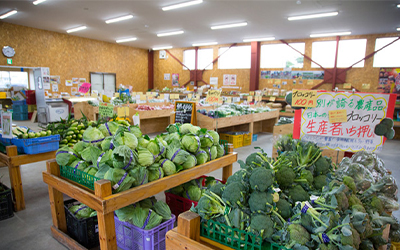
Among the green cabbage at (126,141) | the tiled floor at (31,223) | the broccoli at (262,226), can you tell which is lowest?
the tiled floor at (31,223)

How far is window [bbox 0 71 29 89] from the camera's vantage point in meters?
10.6

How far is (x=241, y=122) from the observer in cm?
664

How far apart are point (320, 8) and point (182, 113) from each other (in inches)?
207

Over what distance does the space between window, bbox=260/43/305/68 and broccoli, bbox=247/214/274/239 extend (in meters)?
11.4

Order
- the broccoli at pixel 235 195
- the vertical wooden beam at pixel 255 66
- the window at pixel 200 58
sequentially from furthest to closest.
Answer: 1. the window at pixel 200 58
2. the vertical wooden beam at pixel 255 66
3. the broccoli at pixel 235 195

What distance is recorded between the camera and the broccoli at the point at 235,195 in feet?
3.78

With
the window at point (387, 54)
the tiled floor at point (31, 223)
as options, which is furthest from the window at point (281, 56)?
the tiled floor at point (31, 223)

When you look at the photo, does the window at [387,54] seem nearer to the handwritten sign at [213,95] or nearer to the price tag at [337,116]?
the handwritten sign at [213,95]

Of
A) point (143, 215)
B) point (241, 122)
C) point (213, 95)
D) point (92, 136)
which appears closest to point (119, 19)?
point (213, 95)

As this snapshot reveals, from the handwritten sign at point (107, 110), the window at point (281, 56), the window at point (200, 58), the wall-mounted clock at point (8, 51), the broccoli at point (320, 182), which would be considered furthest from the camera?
the window at point (200, 58)

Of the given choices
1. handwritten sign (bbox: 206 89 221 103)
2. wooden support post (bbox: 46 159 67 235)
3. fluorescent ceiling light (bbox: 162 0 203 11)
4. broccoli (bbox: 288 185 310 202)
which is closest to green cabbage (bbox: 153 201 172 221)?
wooden support post (bbox: 46 159 67 235)

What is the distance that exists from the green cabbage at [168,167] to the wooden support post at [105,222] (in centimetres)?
50

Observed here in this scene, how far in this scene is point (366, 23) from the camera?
27.0ft

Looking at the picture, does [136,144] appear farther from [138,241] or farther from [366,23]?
[366,23]
